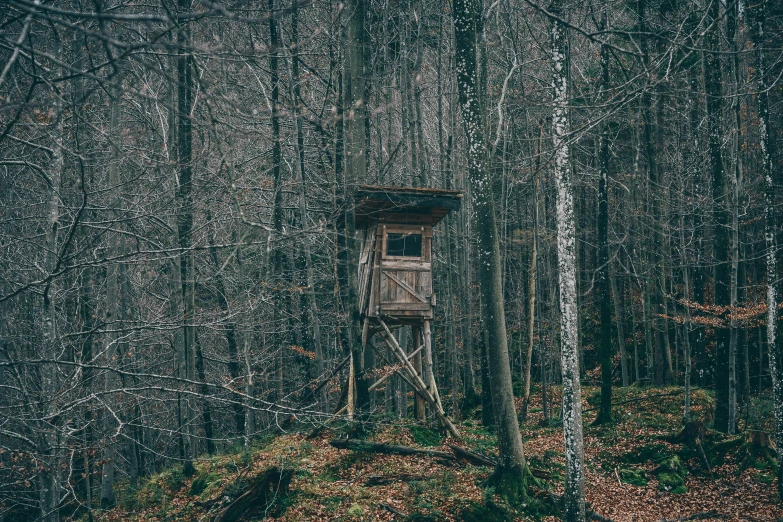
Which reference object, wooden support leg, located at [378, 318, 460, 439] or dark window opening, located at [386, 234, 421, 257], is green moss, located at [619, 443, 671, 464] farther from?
dark window opening, located at [386, 234, 421, 257]

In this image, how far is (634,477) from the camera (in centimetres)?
1126

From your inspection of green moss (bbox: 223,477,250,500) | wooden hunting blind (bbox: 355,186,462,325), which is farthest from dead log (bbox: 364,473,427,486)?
wooden hunting blind (bbox: 355,186,462,325)

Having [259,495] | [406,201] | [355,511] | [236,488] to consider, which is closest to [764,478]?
[355,511]

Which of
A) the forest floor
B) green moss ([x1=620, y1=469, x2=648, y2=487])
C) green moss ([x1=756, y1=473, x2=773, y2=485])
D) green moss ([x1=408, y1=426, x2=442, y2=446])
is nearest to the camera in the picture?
the forest floor

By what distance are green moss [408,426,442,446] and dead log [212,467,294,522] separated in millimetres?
3397

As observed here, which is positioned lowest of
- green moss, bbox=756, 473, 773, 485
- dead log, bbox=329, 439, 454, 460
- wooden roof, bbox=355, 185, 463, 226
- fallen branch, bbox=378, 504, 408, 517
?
green moss, bbox=756, 473, 773, 485

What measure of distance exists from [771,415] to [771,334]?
6.60 meters

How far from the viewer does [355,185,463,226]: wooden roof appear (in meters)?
11.1

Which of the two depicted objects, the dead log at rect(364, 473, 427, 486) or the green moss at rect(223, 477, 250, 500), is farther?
the dead log at rect(364, 473, 427, 486)

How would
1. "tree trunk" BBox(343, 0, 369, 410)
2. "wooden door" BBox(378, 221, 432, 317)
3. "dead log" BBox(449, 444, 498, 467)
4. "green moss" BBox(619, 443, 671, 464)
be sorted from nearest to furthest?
"dead log" BBox(449, 444, 498, 467) → "tree trunk" BBox(343, 0, 369, 410) → "green moss" BBox(619, 443, 671, 464) → "wooden door" BBox(378, 221, 432, 317)

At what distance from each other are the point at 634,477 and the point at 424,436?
4685mm

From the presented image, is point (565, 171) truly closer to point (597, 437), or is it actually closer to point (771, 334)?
point (771, 334)

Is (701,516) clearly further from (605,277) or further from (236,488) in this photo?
(236,488)

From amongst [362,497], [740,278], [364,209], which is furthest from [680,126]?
[362,497]
